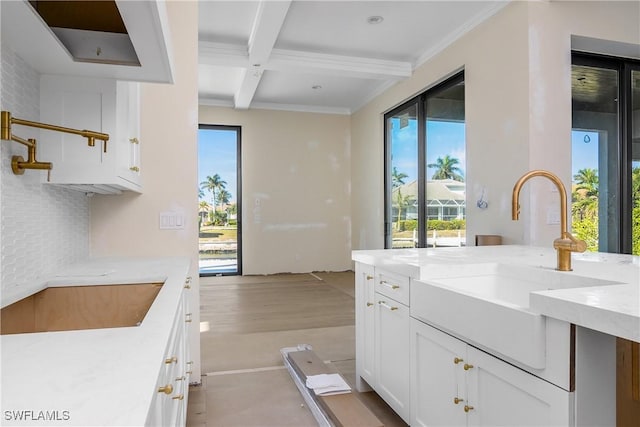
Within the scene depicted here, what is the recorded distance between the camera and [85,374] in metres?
0.71

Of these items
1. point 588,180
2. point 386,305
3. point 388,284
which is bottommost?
point 386,305

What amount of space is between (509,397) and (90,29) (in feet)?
5.95

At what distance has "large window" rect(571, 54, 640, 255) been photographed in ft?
12.2

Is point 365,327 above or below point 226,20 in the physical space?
below

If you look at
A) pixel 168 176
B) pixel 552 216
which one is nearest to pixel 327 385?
pixel 168 176

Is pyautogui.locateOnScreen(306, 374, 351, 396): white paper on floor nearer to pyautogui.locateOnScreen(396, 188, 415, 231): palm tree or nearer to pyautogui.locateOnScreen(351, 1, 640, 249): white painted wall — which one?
pyautogui.locateOnScreen(351, 1, 640, 249): white painted wall

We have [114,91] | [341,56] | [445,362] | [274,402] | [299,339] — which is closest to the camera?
[445,362]

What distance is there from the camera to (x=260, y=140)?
23.1 ft

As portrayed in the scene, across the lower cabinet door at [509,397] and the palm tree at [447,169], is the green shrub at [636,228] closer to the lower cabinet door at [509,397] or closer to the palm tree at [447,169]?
the palm tree at [447,169]

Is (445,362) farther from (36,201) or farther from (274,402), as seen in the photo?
(36,201)

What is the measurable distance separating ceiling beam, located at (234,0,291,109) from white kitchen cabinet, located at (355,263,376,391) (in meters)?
2.29

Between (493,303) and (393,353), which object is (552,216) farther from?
(493,303)

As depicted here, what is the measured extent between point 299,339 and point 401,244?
2.61 meters

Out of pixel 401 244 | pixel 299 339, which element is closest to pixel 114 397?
pixel 299 339
